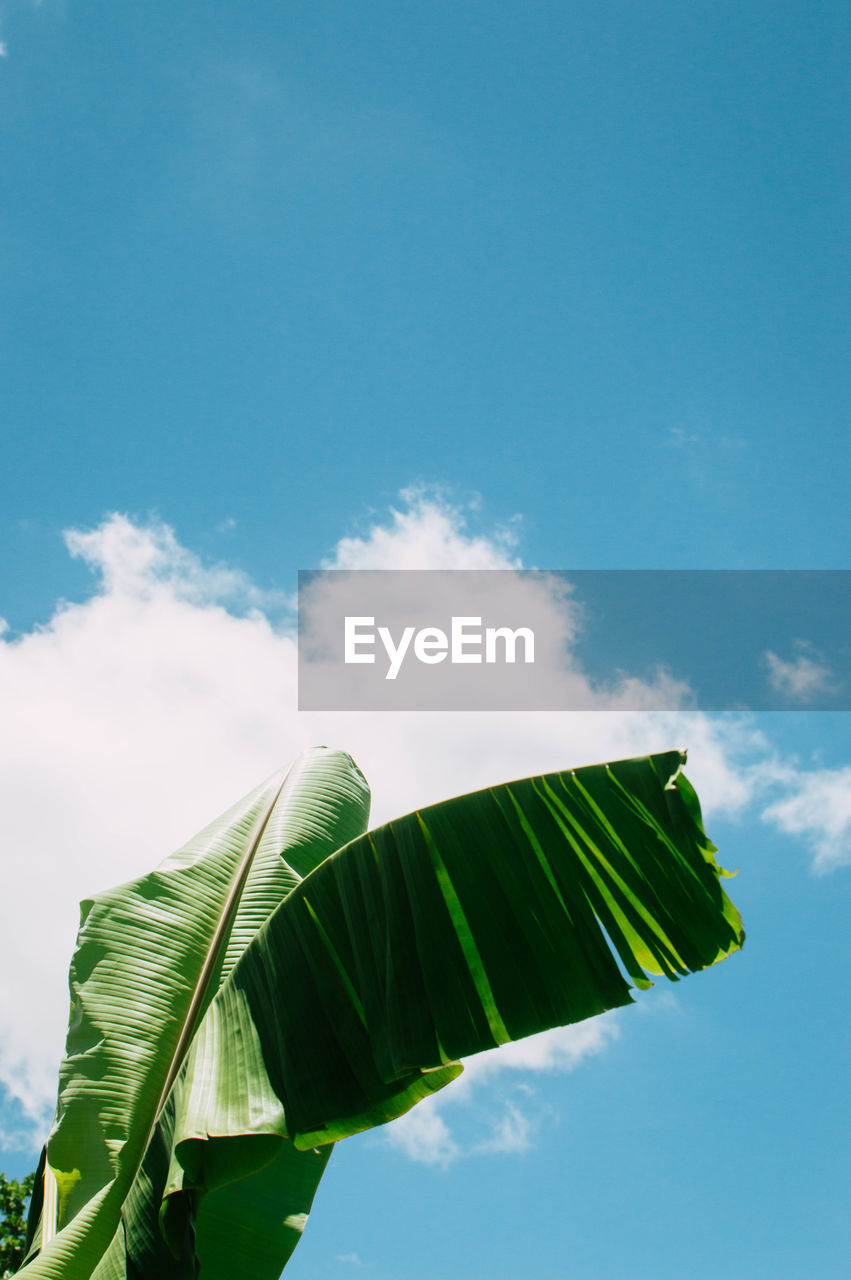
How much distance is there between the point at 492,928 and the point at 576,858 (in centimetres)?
34

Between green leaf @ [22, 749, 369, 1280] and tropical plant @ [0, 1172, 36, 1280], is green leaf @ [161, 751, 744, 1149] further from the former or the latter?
tropical plant @ [0, 1172, 36, 1280]

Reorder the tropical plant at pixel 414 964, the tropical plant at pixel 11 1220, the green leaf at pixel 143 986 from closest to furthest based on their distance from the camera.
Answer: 1. the tropical plant at pixel 414 964
2. the green leaf at pixel 143 986
3. the tropical plant at pixel 11 1220

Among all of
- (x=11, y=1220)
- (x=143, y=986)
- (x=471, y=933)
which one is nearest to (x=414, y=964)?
(x=471, y=933)

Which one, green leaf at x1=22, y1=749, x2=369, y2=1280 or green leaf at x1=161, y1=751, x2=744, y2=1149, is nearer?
green leaf at x1=161, y1=751, x2=744, y2=1149

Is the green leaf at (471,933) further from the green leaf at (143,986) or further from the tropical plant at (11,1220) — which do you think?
the tropical plant at (11,1220)

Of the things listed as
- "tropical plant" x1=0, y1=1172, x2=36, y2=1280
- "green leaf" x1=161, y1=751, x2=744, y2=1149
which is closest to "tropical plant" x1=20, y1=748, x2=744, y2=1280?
"green leaf" x1=161, y1=751, x2=744, y2=1149

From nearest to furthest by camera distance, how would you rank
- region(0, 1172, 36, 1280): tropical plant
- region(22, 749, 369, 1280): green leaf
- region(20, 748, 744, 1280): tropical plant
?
region(20, 748, 744, 1280): tropical plant
region(22, 749, 369, 1280): green leaf
region(0, 1172, 36, 1280): tropical plant

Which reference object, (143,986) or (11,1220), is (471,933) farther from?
(11,1220)

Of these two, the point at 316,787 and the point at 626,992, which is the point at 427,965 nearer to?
the point at 626,992

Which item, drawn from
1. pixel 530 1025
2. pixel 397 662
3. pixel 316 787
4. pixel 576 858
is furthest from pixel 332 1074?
pixel 397 662

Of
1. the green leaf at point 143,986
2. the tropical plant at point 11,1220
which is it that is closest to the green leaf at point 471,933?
the green leaf at point 143,986

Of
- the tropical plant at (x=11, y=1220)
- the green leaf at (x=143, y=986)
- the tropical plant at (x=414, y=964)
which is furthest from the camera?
the tropical plant at (x=11, y=1220)

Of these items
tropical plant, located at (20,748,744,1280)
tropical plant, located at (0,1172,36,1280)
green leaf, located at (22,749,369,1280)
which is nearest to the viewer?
tropical plant, located at (20,748,744,1280)

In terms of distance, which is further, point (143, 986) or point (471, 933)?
point (143, 986)
